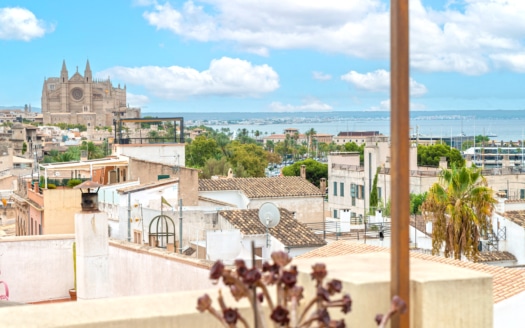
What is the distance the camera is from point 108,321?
343 cm

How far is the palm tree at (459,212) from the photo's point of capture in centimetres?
1894

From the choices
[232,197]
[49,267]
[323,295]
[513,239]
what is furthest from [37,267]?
[232,197]

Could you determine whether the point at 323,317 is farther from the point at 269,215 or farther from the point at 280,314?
the point at 269,215

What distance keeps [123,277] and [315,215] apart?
26.1 m

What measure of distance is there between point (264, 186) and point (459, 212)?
17.2 m

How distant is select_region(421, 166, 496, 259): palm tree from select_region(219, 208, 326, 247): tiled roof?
263cm

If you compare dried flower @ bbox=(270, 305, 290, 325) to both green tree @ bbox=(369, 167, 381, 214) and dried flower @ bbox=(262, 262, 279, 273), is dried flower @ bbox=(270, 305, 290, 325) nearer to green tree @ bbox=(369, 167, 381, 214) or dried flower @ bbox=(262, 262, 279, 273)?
dried flower @ bbox=(262, 262, 279, 273)

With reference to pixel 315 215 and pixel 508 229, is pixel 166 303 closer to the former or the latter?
pixel 508 229

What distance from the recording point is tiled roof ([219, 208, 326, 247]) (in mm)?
19484

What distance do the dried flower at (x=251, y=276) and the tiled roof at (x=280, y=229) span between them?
636 inches

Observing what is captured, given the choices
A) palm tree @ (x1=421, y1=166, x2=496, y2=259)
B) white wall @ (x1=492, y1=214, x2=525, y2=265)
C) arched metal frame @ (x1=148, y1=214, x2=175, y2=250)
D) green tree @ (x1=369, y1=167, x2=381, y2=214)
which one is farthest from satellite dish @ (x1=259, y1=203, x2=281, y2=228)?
green tree @ (x1=369, y1=167, x2=381, y2=214)

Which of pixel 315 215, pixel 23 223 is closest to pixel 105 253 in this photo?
pixel 23 223

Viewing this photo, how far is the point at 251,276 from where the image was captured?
2.75m

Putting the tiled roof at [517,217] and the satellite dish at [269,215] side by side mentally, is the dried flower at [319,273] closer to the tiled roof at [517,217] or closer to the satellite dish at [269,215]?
the satellite dish at [269,215]
